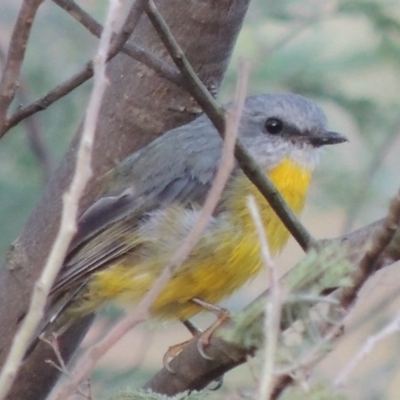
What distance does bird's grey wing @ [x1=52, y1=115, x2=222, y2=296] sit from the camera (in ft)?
9.92

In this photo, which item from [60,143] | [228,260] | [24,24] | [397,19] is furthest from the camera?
[60,143]

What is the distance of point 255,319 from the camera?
5.53 feet

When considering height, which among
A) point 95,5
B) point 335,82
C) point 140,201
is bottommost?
point 335,82

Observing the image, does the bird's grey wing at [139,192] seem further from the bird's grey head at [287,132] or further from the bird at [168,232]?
the bird's grey head at [287,132]

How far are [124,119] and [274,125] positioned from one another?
54 centimetres

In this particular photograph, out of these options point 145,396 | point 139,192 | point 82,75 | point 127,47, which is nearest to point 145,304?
point 145,396

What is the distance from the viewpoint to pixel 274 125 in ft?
10.7

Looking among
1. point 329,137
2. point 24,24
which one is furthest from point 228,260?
point 24,24

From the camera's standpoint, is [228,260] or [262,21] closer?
[228,260]

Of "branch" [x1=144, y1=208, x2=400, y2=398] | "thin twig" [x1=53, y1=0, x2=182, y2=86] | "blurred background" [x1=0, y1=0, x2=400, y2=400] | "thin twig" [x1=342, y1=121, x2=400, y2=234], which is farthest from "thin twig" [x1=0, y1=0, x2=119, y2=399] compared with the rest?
"thin twig" [x1=342, y1=121, x2=400, y2=234]

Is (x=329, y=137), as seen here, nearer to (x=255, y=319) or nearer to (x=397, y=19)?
(x=397, y=19)

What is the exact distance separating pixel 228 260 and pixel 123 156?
45 centimetres

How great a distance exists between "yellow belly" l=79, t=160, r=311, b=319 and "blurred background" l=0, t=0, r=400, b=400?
0.52m

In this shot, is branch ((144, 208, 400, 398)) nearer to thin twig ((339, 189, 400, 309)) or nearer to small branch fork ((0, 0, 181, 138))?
thin twig ((339, 189, 400, 309))
